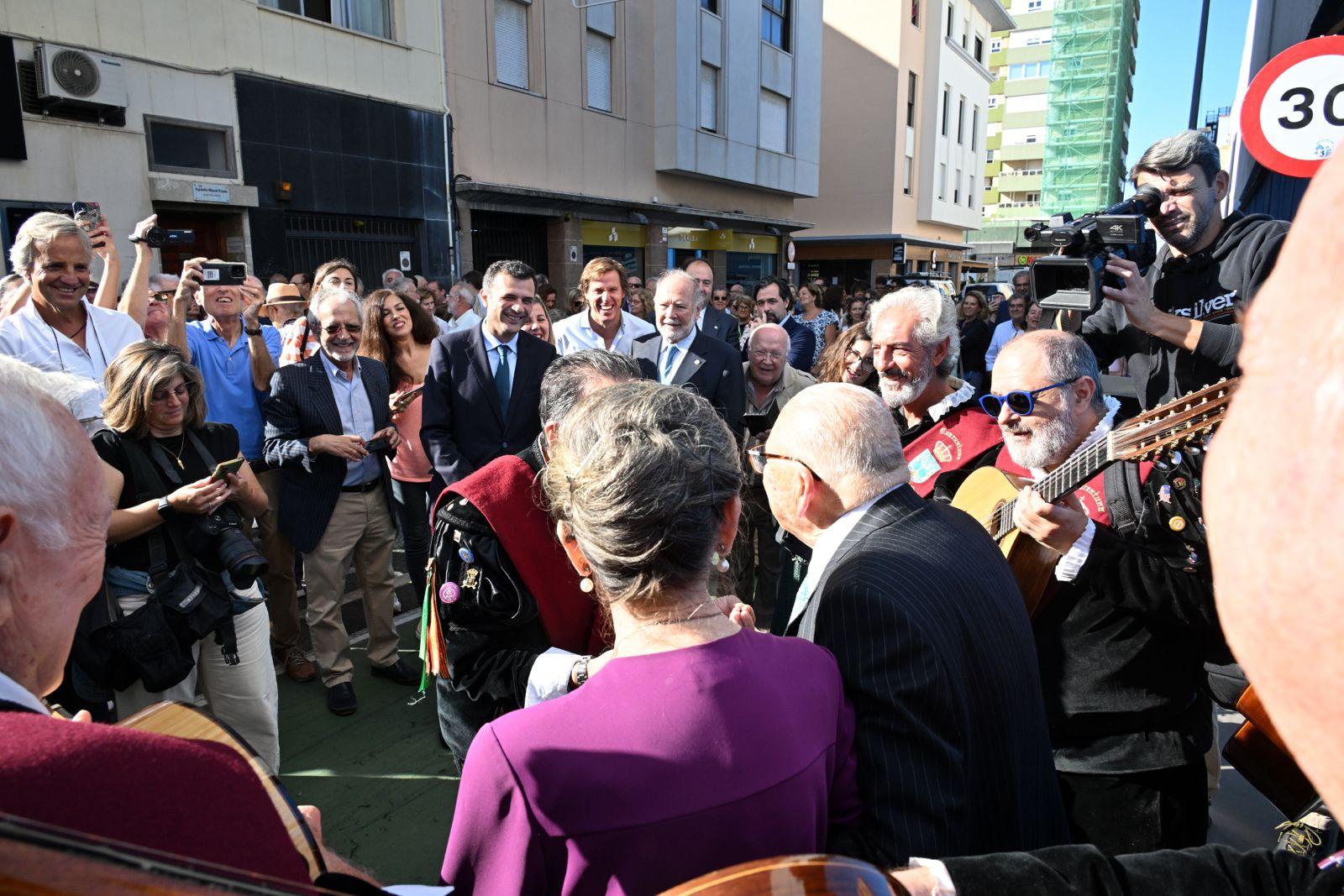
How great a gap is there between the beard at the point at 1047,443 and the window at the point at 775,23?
21825 millimetres

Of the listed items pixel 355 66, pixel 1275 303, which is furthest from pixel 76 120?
pixel 1275 303

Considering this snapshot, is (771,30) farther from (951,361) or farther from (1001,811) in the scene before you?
(1001,811)

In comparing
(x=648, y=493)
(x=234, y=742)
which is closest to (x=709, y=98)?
(x=648, y=493)

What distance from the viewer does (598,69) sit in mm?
16891

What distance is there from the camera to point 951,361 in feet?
12.3

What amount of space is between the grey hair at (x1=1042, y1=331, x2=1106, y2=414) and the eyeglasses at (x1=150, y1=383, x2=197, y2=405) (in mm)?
3284

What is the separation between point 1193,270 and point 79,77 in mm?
10924

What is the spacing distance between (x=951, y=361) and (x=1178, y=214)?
1.05m

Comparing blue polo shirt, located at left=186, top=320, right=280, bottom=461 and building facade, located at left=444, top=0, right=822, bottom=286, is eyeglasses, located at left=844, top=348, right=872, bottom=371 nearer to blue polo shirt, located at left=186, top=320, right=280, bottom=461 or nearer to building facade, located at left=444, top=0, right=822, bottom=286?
blue polo shirt, located at left=186, top=320, right=280, bottom=461

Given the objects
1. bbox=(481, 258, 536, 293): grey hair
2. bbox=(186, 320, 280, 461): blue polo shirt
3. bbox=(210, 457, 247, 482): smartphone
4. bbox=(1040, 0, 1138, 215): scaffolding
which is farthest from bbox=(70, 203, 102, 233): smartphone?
bbox=(1040, 0, 1138, 215): scaffolding

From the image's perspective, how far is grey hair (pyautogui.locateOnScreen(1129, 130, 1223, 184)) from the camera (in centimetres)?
290

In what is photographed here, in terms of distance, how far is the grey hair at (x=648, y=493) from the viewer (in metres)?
1.37

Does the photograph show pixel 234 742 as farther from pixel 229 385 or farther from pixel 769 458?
pixel 229 385

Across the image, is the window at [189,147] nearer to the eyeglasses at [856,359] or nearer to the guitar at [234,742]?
the eyeglasses at [856,359]
